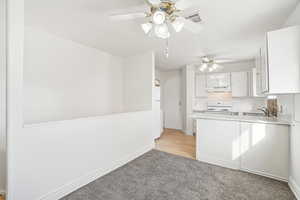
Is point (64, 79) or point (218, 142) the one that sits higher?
point (64, 79)

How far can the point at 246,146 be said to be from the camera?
233 cm

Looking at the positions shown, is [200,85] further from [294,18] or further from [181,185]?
[181,185]

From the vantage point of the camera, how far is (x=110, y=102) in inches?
152

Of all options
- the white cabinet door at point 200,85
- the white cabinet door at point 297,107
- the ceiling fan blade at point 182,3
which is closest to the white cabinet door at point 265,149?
the white cabinet door at point 297,107

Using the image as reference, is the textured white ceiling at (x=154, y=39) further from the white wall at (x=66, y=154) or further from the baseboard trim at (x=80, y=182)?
the baseboard trim at (x=80, y=182)

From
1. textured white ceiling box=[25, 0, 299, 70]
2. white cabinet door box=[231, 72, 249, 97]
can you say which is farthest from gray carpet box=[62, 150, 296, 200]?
white cabinet door box=[231, 72, 249, 97]

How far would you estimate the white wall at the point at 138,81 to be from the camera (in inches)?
142

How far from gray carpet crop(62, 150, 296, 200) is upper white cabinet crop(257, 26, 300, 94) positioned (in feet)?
4.62

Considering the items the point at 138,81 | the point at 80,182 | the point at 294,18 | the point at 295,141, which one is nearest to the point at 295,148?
the point at 295,141

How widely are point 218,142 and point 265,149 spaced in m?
0.70

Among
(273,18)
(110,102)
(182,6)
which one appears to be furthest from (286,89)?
(110,102)

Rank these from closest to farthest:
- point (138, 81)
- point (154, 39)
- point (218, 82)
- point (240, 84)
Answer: point (154, 39) → point (138, 81) → point (240, 84) → point (218, 82)

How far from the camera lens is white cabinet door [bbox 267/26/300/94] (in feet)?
5.27

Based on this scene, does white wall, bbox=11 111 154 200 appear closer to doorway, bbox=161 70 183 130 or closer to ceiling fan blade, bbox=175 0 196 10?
ceiling fan blade, bbox=175 0 196 10
